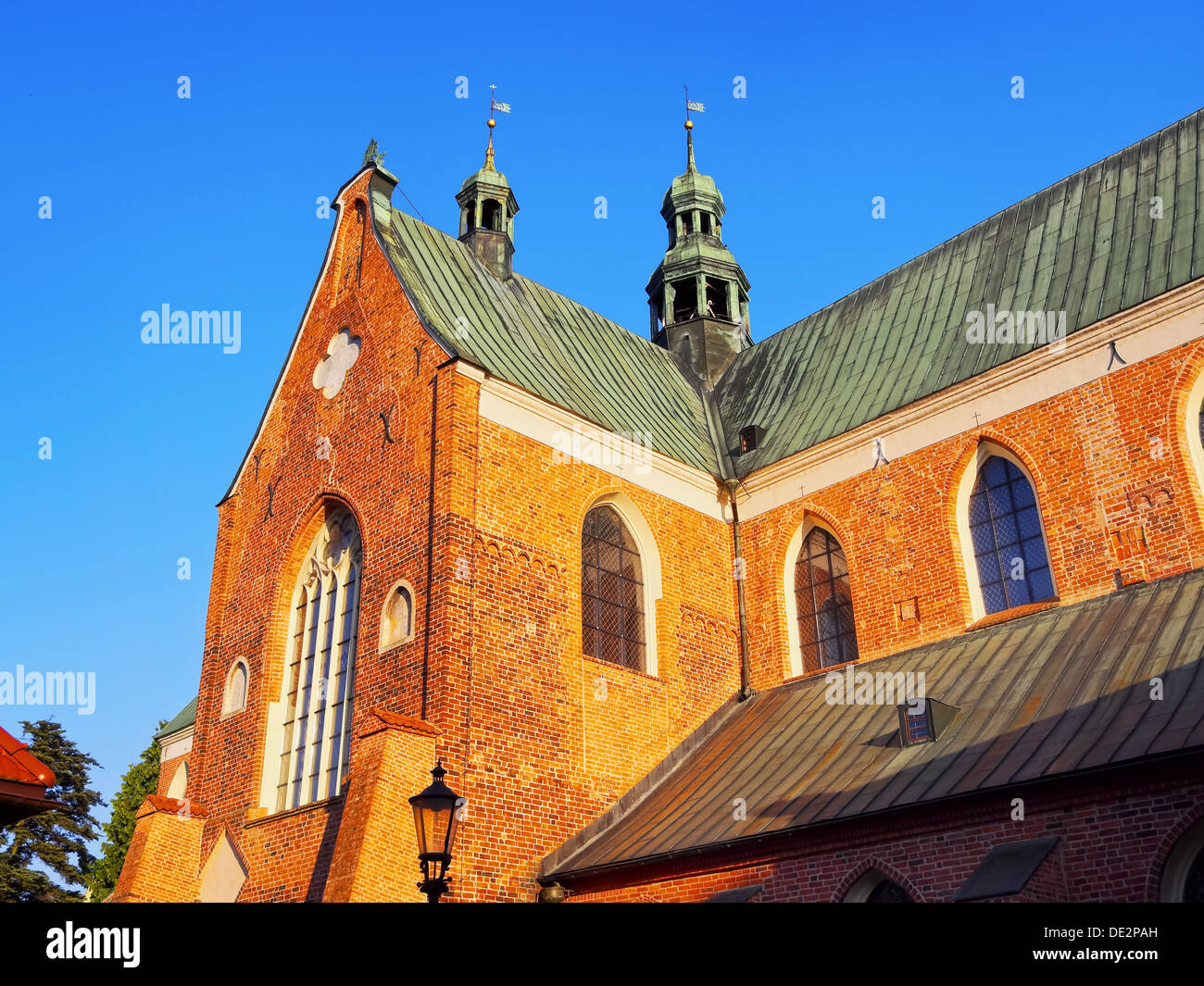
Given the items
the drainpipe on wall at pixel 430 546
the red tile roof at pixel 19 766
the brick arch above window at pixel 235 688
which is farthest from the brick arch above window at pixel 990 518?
the red tile roof at pixel 19 766

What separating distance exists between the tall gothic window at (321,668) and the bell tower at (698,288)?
9.02m

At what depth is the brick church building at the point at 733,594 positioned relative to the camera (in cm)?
1114

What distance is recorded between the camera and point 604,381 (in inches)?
730

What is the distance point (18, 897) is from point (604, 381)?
80.2 ft

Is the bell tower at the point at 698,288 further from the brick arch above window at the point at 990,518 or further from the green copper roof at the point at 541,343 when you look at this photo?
the brick arch above window at the point at 990,518

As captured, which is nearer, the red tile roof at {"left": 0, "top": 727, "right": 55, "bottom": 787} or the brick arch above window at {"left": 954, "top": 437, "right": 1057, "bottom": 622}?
the red tile roof at {"left": 0, "top": 727, "right": 55, "bottom": 787}

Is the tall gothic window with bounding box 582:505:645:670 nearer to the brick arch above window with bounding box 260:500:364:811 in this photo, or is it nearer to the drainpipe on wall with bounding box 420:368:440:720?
the drainpipe on wall with bounding box 420:368:440:720

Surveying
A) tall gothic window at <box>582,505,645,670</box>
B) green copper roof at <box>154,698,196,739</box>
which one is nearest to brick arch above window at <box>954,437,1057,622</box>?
tall gothic window at <box>582,505,645,670</box>

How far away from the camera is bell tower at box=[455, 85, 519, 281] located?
67.7ft

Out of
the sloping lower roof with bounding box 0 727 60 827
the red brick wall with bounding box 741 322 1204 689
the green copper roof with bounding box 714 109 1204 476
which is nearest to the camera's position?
the sloping lower roof with bounding box 0 727 60 827

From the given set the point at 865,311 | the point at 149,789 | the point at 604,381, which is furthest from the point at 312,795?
the point at 149,789

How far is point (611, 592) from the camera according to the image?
16016mm

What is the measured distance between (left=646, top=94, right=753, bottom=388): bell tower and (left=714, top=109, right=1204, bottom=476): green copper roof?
7.08 feet
